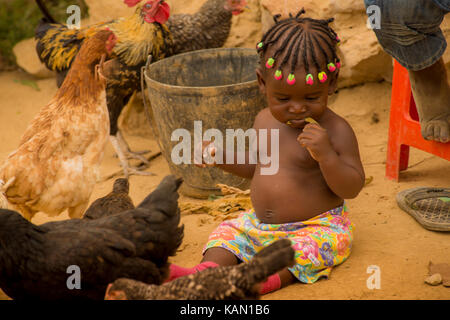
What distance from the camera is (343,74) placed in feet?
14.6

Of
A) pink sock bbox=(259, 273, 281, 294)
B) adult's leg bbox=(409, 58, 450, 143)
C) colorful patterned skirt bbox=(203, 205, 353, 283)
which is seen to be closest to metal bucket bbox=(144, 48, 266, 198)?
colorful patterned skirt bbox=(203, 205, 353, 283)

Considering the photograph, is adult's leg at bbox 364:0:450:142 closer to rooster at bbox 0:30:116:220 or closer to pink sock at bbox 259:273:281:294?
pink sock at bbox 259:273:281:294

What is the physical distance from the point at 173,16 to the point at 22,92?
2.02m

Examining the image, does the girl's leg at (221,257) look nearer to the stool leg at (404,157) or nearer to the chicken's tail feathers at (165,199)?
the chicken's tail feathers at (165,199)

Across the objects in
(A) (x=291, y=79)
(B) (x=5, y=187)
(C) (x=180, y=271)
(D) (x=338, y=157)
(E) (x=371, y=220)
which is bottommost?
(E) (x=371, y=220)

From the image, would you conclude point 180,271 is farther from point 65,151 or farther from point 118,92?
point 118,92

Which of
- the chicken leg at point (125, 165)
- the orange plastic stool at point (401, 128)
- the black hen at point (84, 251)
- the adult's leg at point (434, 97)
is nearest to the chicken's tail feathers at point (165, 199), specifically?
the black hen at point (84, 251)

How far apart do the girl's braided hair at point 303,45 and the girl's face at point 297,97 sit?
3 centimetres

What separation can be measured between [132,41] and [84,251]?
235 centimetres

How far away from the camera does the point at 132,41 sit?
4.09 metres

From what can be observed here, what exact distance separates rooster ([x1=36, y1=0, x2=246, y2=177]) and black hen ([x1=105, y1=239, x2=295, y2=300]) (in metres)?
2.37

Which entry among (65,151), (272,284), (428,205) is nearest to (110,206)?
(65,151)
